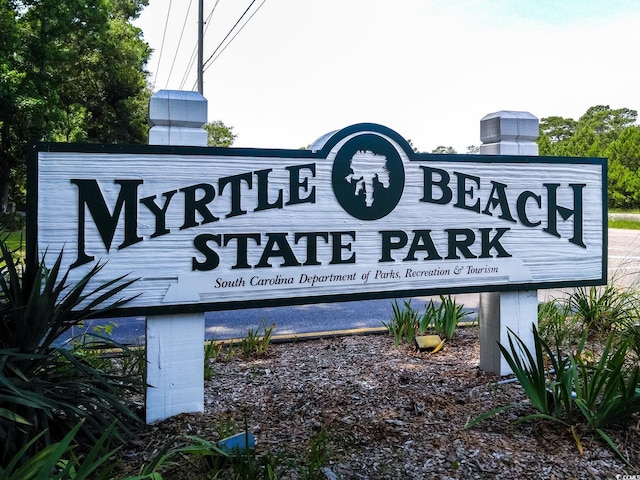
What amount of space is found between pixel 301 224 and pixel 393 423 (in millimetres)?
1448

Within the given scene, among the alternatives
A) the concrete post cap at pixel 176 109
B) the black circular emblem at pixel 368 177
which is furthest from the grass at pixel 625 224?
the concrete post cap at pixel 176 109

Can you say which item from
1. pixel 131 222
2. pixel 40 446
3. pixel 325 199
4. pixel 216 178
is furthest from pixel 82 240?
pixel 325 199

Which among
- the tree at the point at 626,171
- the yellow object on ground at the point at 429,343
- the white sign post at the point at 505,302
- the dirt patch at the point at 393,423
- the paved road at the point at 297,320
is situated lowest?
the paved road at the point at 297,320

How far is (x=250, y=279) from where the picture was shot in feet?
12.6

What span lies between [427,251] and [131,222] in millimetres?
2132

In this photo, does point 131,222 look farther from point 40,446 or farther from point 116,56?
point 116,56

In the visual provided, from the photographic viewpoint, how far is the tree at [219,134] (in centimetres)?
4758

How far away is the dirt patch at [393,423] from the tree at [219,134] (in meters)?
43.6

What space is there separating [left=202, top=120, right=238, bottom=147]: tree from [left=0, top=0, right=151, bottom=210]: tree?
12548mm

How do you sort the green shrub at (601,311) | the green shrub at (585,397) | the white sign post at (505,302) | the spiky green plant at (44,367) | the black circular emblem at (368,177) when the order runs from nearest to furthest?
the spiky green plant at (44,367), the green shrub at (585,397), the black circular emblem at (368,177), the white sign post at (505,302), the green shrub at (601,311)

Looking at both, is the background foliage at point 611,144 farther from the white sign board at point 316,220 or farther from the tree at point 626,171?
the white sign board at point 316,220

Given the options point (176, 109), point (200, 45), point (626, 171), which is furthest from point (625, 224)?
point (176, 109)

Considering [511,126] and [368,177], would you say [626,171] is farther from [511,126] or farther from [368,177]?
[368,177]

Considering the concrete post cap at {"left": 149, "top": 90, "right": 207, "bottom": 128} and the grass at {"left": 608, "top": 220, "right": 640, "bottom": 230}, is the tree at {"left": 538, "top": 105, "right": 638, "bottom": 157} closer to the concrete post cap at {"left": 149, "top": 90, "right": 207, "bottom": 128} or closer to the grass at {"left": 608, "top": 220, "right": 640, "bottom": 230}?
the grass at {"left": 608, "top": 220, "right": 640, "bottom": 230}
